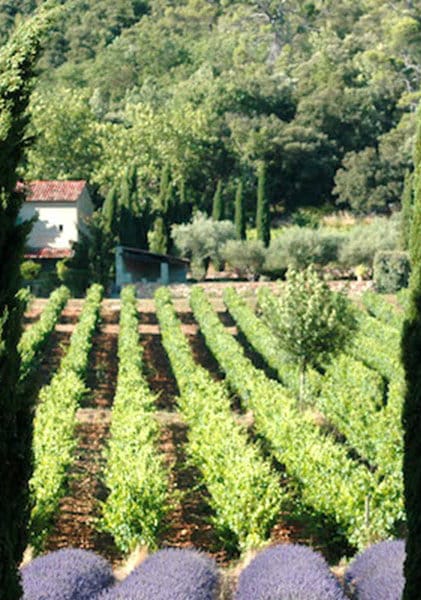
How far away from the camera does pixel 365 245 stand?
50219 millimetres

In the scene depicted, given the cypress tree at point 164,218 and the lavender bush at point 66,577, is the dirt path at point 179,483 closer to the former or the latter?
the lavender bush at point 66,577

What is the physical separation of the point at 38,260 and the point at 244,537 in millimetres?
41325

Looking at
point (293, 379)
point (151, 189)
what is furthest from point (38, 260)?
point (293, 379)

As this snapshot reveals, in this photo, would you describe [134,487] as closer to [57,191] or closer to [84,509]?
[84,509]

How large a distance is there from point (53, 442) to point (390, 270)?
34.3 metres

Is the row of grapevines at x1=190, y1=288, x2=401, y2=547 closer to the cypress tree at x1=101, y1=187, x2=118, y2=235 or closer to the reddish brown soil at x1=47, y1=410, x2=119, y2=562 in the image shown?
the reddish brown soil at x1=47, y1=410, x2=119, y2=562

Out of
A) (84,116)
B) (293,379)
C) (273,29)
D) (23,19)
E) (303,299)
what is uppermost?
(273,29)

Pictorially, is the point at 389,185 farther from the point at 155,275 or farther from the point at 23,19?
the point at 23,19

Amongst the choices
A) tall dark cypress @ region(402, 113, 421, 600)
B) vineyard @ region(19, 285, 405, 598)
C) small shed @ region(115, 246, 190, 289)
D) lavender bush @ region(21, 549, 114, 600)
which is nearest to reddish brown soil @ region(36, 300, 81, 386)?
vineyard @ region(19, 285, 405, 598)

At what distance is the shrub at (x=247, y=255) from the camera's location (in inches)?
1969

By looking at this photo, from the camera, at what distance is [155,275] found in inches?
1992

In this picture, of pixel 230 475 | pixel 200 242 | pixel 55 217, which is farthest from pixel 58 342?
pixel 230 475

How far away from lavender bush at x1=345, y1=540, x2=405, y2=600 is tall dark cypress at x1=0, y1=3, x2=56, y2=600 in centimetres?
355

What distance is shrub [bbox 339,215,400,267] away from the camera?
165 ft
